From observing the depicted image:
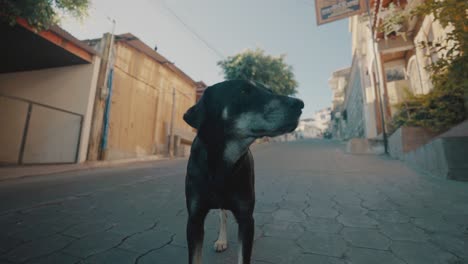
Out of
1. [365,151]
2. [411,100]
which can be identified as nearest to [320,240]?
[411,100]

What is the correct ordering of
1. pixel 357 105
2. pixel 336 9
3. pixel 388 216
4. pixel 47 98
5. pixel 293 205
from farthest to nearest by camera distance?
pixel 357 105 → pixel 47 98 → pixel 336 9 → pixel 293 205 → pixel 388 216

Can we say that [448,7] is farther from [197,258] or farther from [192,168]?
[197,258]

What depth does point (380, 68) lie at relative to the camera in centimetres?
955

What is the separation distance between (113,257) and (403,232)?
8.06 ft

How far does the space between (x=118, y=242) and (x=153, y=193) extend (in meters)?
1.79

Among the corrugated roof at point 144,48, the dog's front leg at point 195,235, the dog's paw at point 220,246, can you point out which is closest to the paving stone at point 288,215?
the dog's paw at point 220,246

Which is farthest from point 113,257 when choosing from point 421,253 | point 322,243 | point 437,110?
point 437,110

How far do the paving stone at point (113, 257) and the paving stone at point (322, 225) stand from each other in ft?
5.09

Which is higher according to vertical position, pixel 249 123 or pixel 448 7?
pixel 448 7

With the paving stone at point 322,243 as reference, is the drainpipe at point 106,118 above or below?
above

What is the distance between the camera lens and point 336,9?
23.7 ft

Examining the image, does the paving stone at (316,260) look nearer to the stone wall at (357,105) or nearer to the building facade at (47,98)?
the building facade at (47,98)

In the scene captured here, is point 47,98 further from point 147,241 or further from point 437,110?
point 437,110

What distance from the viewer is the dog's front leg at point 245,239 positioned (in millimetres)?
1267
